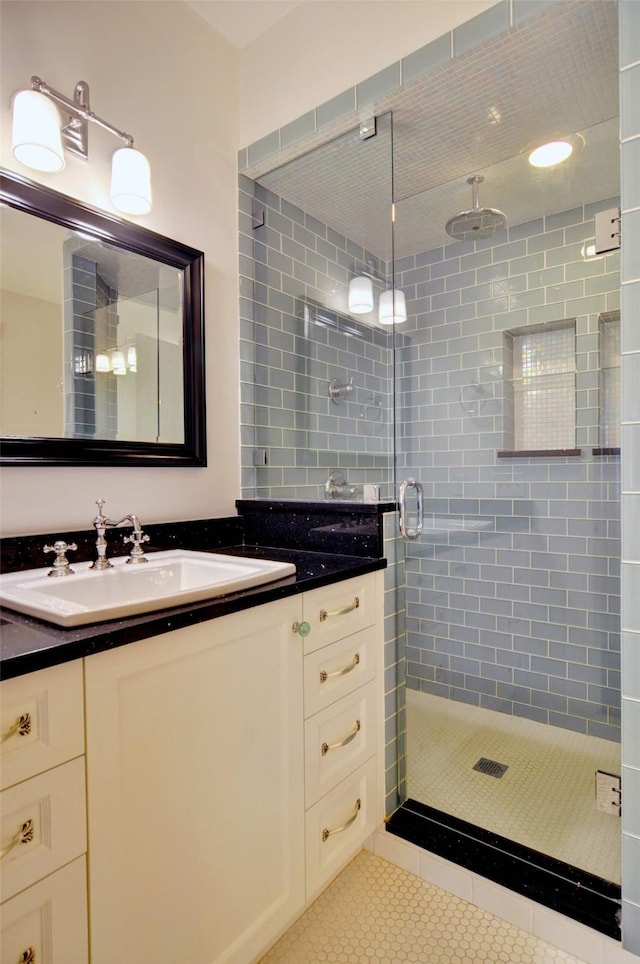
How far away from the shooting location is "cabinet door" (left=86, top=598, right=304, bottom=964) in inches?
31.4

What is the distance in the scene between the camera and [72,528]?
136 cm

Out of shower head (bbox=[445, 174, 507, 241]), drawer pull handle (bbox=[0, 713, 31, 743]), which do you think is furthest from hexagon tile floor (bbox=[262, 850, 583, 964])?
shower head (bbox=[445, 174, 507, 241])

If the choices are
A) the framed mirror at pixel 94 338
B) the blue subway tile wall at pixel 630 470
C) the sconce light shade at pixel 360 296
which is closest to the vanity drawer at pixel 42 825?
the framed mirror at pixel 94 338

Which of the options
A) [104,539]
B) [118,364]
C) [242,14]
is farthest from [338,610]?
[242,14]

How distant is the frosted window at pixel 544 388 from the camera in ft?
6.36

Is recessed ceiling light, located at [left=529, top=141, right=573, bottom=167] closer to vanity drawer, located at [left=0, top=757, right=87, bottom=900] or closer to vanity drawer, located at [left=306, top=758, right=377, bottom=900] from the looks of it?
vanity drawer, located at [left=306, top=758, right=377, bottom=900]

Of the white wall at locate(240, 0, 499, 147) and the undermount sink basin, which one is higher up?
the white wall at locate(240, 0, 499, 147)

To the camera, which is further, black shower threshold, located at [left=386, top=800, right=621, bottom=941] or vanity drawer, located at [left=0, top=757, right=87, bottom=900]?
black shower threshold, located at [left=386, top=800, right=621, bottom=941]

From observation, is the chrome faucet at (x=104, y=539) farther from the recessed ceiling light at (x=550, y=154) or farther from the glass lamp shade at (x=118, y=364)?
the recessed ceiling light at (x=550, y=154)

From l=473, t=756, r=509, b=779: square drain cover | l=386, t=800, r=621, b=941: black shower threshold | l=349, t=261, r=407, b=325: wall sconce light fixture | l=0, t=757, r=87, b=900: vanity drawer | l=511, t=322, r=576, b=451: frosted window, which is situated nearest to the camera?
l=0, t=757, r=87, b=900: vanity drawer

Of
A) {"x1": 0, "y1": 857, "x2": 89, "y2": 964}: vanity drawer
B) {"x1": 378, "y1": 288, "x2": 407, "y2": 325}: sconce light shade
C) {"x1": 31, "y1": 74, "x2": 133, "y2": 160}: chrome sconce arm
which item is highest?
{"x1": 31, "y1": 74, "x2": 133, "y2": 160}: chrome sconce arm

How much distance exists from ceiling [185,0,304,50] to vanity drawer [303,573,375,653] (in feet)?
6.59

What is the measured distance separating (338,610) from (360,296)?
144cm

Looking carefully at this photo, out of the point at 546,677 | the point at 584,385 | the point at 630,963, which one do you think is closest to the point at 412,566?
the point at 546,677
